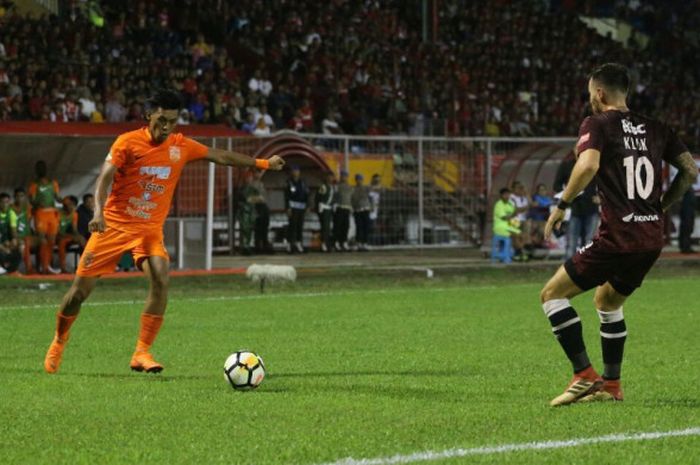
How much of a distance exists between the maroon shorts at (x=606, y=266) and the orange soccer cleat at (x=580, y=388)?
0.55 meters

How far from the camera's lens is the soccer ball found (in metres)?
9.79

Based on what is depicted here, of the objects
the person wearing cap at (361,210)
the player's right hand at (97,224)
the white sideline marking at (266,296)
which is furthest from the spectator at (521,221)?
the player's right hand at (97,224)

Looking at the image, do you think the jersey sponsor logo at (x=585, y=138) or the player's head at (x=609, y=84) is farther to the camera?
the player's head at (x=609, y=84)

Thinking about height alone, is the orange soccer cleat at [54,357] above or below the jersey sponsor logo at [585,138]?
below

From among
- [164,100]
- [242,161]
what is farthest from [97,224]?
[242,161]

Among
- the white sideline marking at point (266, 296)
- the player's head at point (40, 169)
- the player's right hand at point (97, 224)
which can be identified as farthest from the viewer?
the player's head at point (40, 169)

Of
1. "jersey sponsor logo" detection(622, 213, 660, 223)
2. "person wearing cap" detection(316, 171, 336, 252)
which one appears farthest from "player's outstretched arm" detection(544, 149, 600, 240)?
"person wearing cap" detection(316, 171, 336, 252)

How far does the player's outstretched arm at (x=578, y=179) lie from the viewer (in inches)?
343

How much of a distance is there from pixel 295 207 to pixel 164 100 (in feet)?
56.9

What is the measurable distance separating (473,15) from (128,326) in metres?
29.1

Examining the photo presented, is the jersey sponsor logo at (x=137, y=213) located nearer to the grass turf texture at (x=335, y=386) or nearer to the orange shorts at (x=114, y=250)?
the orange shorts at (x=114, y=250)

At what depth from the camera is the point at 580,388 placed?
9.01 m

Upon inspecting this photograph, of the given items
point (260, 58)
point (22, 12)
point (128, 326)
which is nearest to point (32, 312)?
point (128, 326)

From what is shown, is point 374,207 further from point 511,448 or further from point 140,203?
point 511,448
